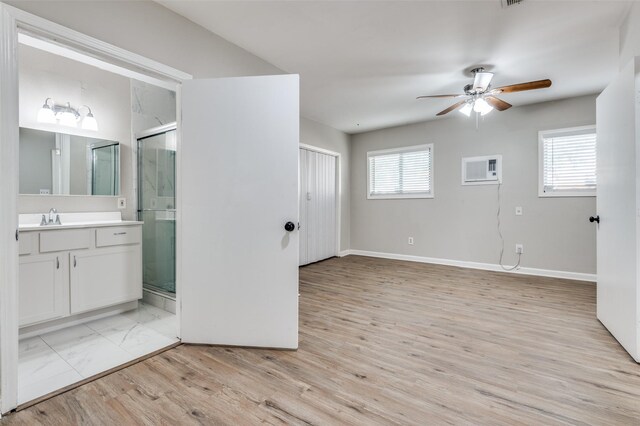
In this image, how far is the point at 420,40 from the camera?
2.63 m

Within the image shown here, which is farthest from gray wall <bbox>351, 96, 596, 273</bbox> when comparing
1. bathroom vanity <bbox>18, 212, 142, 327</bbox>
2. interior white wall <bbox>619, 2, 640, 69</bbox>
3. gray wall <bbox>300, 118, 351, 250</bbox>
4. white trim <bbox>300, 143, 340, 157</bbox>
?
bathroom vanity <bbox>18, 212, 142, 327</bbox>

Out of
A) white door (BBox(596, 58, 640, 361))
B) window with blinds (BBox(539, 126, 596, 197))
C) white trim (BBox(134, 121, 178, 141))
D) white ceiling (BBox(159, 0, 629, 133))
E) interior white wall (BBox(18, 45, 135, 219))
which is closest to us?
white door (BBox(596, 58, 640, 361))

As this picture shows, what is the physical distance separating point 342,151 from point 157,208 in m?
3.71

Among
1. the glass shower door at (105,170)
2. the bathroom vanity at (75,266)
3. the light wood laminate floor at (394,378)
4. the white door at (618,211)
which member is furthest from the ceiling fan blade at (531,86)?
the glass shower door at (105,170)

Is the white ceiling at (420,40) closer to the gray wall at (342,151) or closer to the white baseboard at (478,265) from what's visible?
the gray wall at (342,151)

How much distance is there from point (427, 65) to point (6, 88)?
3.29m

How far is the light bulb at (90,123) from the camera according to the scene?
297 centimetres

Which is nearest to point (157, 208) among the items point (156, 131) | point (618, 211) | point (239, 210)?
point (156, 131)

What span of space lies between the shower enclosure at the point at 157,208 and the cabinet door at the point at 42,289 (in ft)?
2.76

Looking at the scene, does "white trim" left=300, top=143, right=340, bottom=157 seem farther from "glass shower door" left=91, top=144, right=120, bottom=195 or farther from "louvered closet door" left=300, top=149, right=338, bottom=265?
"glass shower door" left=91, top=144, right=120, bottom=195

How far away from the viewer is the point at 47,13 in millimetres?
1605

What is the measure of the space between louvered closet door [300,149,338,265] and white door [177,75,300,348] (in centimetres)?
281

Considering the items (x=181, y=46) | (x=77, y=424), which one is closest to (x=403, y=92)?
(x=181, y=46)

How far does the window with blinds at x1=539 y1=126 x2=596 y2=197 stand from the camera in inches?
158
